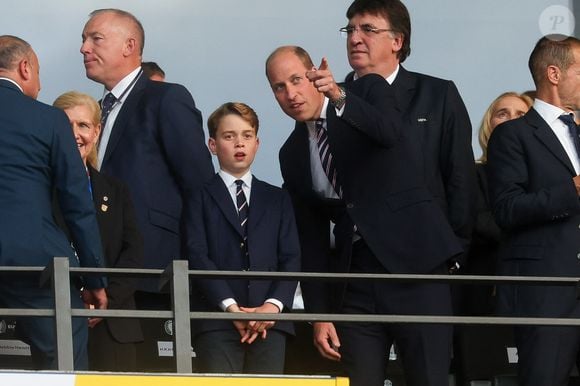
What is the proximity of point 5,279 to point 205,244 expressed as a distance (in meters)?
0.97

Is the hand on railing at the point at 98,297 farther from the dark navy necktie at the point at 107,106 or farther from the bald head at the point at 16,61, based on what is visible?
the dark navy necktie at the point at 107,106

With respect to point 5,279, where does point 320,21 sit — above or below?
above

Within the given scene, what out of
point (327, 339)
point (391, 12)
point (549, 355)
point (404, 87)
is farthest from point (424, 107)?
point (549, 355)

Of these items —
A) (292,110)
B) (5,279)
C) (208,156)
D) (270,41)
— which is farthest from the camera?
(270,41)

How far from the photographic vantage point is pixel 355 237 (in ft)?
22.1

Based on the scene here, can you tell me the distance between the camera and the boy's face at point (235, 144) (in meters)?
7.20

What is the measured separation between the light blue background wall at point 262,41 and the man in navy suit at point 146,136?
99 centimetres

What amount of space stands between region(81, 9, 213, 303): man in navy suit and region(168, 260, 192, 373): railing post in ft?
4.31

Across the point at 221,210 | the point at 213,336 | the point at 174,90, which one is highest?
the point at 174,90

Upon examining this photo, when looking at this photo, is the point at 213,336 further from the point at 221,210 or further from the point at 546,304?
the point at 546,304

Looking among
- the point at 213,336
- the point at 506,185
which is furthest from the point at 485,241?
the point at 213,336

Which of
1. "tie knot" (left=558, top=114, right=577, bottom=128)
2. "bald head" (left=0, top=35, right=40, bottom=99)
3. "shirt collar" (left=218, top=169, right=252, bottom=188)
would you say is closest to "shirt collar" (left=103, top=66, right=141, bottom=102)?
"shirt collar" (left=218, top=169, right=252, bottom=188)

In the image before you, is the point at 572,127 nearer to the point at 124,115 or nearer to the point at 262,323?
the point at 262,323

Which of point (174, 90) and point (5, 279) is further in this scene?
point (174, 90)
